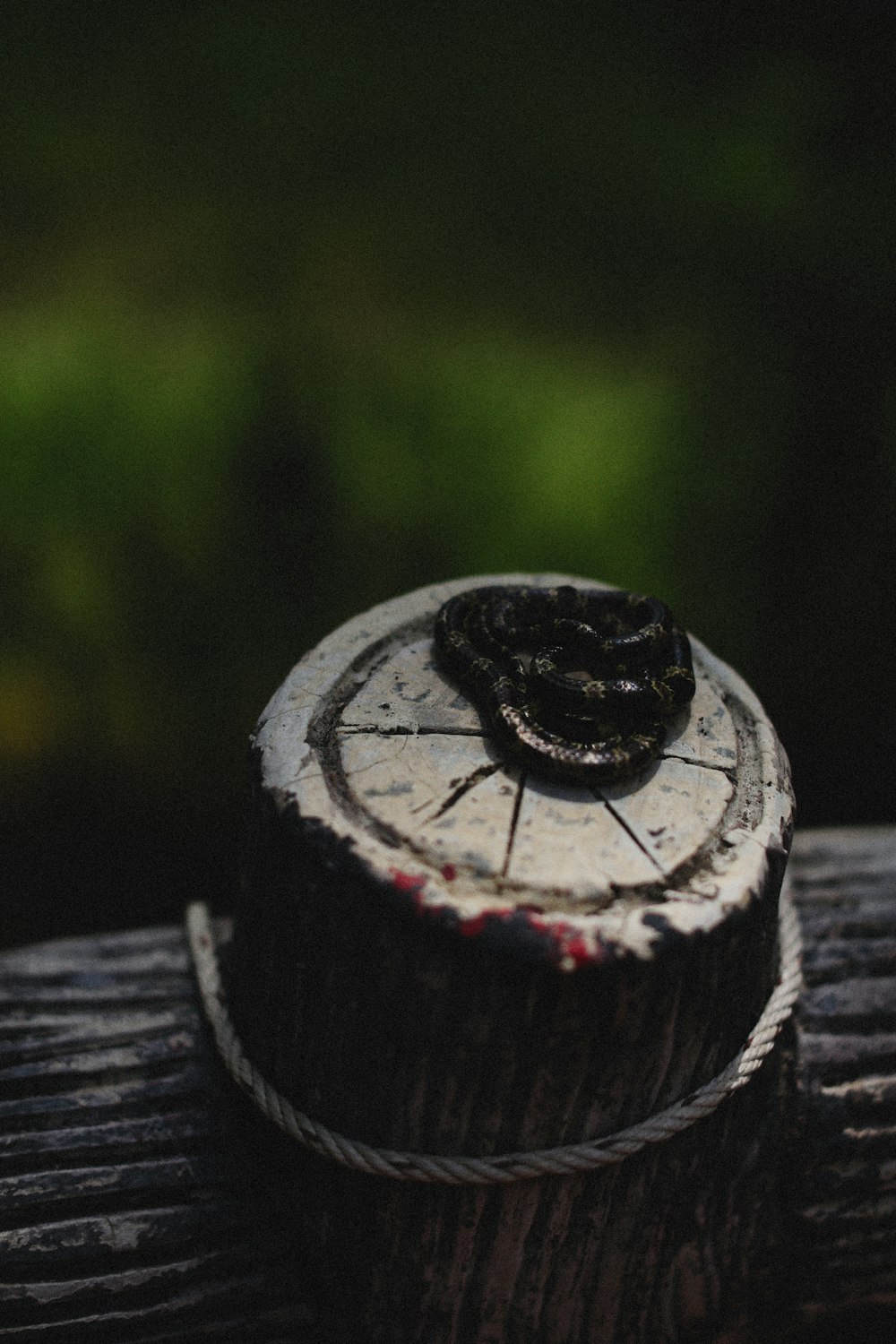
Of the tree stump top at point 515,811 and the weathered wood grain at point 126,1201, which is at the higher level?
the tree stump top at point 515,811

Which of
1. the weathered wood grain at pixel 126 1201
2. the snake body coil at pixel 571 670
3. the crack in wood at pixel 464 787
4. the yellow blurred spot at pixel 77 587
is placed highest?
the snake body coil at pixel 571 670

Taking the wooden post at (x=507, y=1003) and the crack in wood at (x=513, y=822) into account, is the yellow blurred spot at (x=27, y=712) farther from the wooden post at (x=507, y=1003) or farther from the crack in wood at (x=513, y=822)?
the crack in wood at (x=513, y=822)

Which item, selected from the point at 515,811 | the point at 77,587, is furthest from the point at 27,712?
the point at 515,811

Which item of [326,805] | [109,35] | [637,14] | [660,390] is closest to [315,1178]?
[326,805]

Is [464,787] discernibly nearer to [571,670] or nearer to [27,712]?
[571,670]

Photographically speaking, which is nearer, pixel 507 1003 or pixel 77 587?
pixel 507 1003

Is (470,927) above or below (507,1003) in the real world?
above

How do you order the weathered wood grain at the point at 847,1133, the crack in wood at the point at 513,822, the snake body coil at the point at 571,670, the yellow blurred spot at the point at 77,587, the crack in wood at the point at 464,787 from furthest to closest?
the yellow blurred spot at the point at 77,587, the weathered wood grain at the point at 847,1133, the snake body coil at the point at 571,670, the crack in wood at the point at 464,787, the crack in wood at the point at 513,822

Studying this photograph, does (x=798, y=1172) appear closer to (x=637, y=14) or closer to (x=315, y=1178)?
(x=315, y=1178)

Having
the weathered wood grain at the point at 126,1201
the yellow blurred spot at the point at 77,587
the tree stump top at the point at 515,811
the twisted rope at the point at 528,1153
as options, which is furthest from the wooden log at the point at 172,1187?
the yellow blurred spot at the point at 77,587
